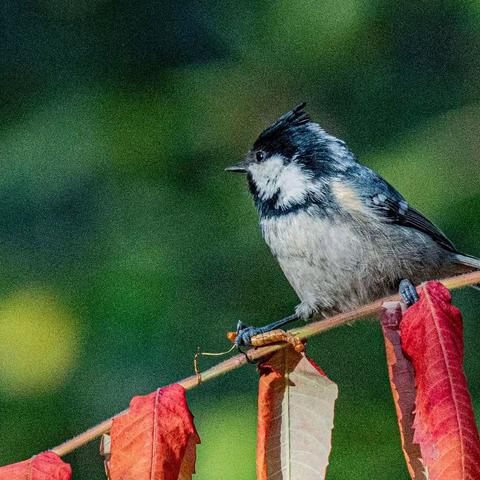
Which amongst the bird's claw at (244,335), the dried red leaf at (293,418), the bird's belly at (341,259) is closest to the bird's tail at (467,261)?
the bird's belly at (341,259)

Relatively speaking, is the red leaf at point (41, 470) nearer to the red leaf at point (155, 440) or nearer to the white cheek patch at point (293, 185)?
the red leaf at point (155, 440)

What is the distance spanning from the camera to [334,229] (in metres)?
2.42

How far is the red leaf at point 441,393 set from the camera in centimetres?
111

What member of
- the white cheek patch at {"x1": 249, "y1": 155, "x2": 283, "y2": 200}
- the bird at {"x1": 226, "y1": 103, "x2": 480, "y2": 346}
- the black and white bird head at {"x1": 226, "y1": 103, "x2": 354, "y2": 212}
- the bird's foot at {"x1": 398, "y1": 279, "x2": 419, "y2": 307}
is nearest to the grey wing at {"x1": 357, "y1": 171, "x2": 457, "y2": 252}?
the bird at {"x1": 226, "y1": 103, "x2": 480, "y2": 346}

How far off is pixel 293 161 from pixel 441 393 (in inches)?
61.2

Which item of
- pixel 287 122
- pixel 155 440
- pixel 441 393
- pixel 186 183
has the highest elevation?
pixel 186 183

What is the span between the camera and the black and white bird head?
2549 millimetres

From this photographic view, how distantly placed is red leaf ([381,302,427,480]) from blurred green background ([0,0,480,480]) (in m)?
1.90

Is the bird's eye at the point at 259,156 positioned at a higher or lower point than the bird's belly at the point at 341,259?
higher

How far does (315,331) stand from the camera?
145 centimetres

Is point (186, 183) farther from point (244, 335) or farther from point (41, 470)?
point (41, 470)

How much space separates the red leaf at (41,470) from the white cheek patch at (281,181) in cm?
123

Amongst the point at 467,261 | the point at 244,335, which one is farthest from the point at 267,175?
the point at 244,335

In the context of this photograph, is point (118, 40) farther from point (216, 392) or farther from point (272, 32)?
point (216, 392)
